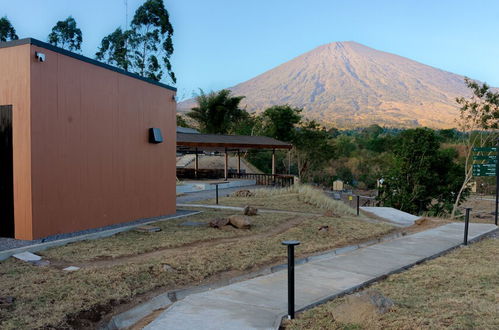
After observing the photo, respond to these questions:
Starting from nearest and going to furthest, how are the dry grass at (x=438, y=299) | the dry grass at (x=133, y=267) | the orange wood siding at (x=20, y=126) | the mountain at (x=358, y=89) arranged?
the dry grass at (x=438, y=299) → the dry grass at (x=133, y=267) → the orange wood siding at (x=20, y=126) → the mountain at (x=358, y=89)

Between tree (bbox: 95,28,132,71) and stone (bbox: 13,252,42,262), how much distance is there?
27.1 meters

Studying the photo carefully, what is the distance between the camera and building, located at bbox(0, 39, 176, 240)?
8.31 meters

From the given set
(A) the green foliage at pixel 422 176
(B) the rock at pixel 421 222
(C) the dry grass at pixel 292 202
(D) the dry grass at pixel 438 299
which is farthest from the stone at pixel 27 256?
(A) the green foliage at pixel 422 176

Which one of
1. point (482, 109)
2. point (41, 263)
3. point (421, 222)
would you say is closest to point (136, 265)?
point (41, 263)

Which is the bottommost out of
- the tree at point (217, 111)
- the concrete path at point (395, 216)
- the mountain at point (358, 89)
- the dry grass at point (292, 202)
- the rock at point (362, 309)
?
the concrete path at point (395, 216)

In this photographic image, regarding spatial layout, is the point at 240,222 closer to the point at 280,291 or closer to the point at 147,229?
the point at 147,229

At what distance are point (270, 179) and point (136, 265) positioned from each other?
20.2 m

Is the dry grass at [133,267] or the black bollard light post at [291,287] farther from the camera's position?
the dry grass at [133,267]

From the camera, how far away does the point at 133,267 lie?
6.45 m

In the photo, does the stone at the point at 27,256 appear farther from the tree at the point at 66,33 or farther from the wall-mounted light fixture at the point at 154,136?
the tree at the point at 66,33

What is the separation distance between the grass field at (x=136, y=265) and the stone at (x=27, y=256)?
0.57 ft

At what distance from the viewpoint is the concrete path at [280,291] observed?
450cm

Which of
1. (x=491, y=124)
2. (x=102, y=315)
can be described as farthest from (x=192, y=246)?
(x=491, y=124)

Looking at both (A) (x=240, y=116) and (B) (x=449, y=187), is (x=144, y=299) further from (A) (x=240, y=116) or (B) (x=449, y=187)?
(A) (x=240, y=116)
